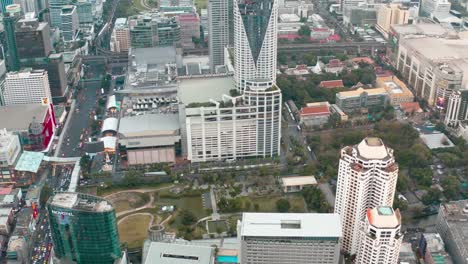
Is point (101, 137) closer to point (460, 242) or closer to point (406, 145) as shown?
point (406, 145)

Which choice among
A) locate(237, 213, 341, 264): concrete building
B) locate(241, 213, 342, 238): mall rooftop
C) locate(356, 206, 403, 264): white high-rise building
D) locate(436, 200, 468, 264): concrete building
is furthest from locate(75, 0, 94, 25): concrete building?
locate(356, 206, 403, 264): white high-rise building

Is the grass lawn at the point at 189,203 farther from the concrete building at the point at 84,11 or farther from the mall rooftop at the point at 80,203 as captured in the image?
the concrete building at the point at 84,11

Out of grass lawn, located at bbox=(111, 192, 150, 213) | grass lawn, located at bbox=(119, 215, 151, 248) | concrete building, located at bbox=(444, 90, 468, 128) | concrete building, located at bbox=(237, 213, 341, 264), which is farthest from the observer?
concrete building, located at bbox=(444, 90, 468, 128)

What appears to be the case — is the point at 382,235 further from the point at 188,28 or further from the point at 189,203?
the point at 188,28

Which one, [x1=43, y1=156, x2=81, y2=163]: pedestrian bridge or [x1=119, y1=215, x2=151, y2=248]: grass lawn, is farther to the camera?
[x1=43, y1=156, x2=81, y2=163]: pedestrian bridge

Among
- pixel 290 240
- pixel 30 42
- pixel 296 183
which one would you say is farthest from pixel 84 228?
pixel 30 42

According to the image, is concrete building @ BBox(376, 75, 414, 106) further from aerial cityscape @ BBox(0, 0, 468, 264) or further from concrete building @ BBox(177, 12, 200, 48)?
concrete building @ BBox(177, 12, 200, 48)

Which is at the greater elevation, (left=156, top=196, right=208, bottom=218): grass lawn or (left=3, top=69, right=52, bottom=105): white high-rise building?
(left=3, top=69, right=52, bottom=105): white high-rise building

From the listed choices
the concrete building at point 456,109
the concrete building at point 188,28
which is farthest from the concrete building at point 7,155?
the concrete building at point 456,109

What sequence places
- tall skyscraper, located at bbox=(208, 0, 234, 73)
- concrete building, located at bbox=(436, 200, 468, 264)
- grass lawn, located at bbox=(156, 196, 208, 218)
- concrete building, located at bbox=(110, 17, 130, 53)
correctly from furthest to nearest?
concrete building, located at bbox=(110, 17, 130, 53)
tall skyscraper, located at bbox=(208, 0, 234, 73)
grass lawn, located at bbox=(156, 196, 208, 218)
concrete building, located at bbox=(436, 200, 468, 264)
